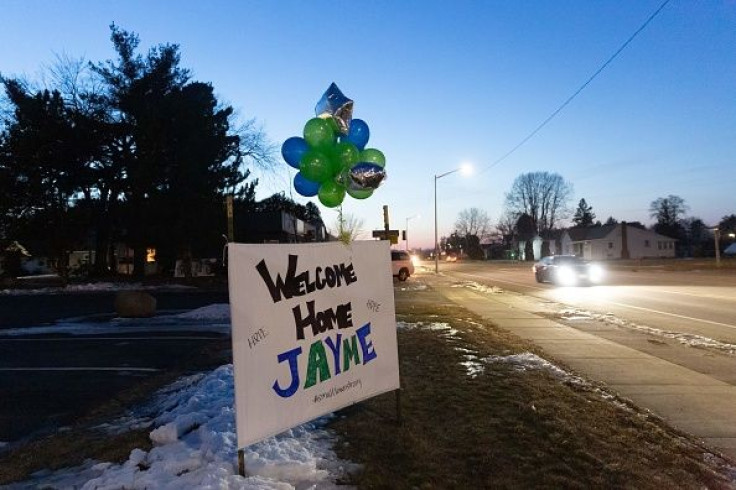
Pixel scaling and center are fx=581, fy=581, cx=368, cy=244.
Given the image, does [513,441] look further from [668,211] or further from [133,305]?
[668,211]

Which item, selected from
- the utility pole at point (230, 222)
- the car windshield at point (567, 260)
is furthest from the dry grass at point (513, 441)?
the car windshield at point (567, 260)

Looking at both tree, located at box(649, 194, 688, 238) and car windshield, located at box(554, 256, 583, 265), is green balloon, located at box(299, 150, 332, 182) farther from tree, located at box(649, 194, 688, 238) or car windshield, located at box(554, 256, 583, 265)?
tree, located at box(649, 194, 688, 238)

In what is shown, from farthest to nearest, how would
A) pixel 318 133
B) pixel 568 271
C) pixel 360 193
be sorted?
1. pixel 568 271
2. pixel 360 193
3. pixel 318 133

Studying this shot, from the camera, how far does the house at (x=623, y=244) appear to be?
9888 centimetres

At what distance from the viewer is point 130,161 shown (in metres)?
32.7

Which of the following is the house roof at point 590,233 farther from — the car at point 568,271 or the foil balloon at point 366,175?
the foil balloon at point 366,175

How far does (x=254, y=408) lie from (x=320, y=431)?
4.17ft

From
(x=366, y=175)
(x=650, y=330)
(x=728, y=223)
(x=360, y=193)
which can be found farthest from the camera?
(x=728, y=223)

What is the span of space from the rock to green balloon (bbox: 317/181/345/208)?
1200 centimetres

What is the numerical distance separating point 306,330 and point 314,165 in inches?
66.4

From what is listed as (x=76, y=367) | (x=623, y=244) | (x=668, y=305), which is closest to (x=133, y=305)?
(x=76, y=367)

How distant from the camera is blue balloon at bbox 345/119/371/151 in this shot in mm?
6185

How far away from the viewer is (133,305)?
16.2 m

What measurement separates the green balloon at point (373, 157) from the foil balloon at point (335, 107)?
332mm
